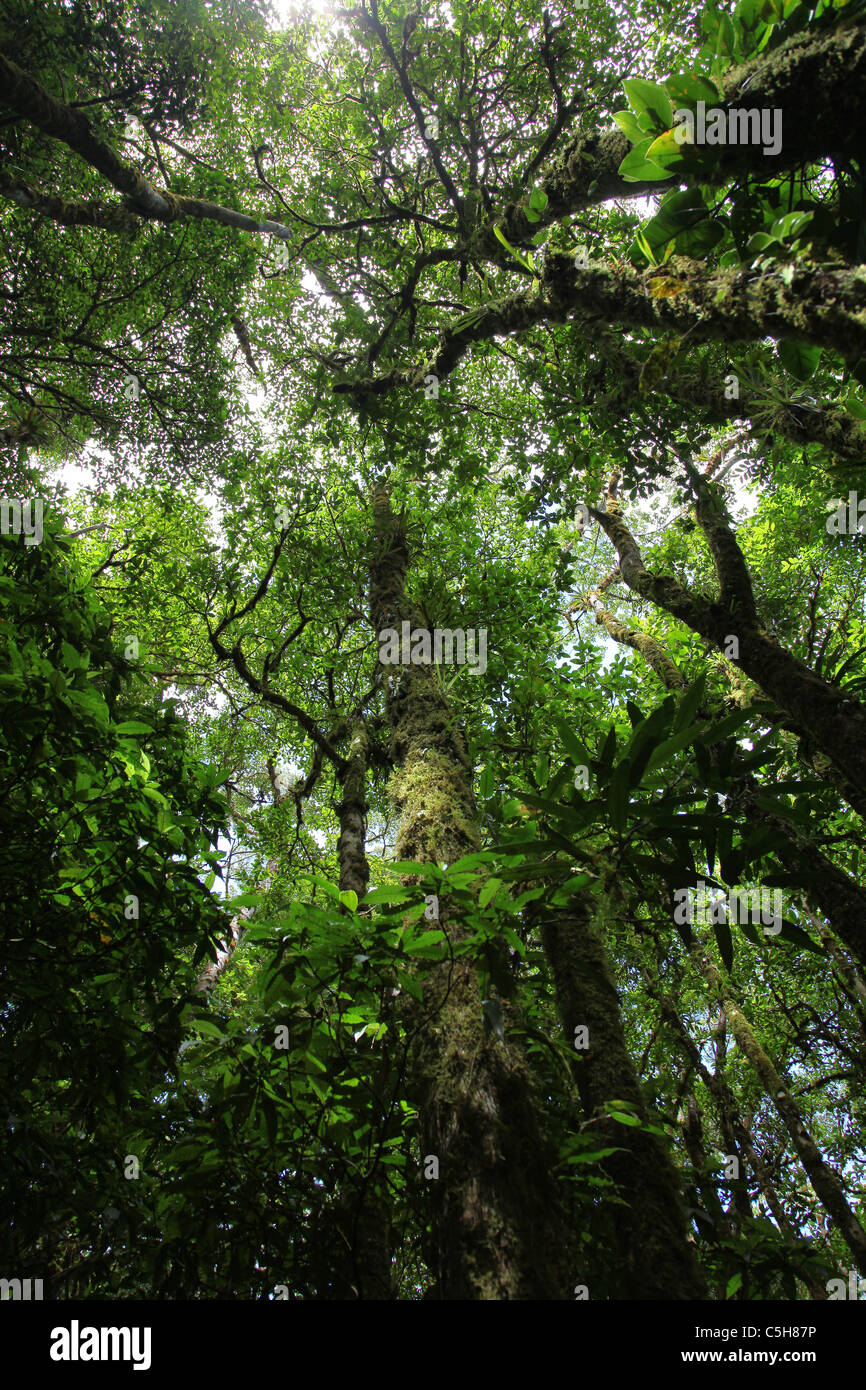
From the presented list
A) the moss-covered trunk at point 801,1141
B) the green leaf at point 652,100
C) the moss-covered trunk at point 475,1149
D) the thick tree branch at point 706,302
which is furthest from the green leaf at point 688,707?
the moss-covered trunk at point 801,1141

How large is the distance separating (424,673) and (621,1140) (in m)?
3.28

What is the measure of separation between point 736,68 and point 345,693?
913cm

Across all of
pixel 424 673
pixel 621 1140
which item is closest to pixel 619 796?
pixel 621 1140

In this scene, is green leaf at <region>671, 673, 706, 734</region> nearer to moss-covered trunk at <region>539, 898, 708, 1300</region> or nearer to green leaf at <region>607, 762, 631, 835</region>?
green leaf at <region>607, 762, 631, 835</region>

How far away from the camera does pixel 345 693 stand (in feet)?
35.6

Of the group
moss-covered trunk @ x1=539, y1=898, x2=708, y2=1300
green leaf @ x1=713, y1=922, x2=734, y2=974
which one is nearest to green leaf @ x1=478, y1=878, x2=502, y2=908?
moss-covered trunk @ x1=539, y1=898, x2=708, y2=1300

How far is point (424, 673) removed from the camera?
5.03 metres

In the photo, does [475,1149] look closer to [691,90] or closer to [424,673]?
[424,673]

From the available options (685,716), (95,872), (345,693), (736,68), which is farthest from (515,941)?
(345,693)

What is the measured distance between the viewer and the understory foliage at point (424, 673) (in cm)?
225

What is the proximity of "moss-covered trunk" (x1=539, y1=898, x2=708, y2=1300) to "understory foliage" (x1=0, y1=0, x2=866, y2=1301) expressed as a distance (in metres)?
0.02

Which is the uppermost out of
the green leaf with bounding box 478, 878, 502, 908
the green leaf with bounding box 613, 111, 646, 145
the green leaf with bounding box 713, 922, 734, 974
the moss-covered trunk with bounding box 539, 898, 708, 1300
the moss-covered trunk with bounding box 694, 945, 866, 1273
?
the green leaf with bounding box 613, 111, 646, 145

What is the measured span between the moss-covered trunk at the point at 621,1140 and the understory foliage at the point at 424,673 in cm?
2

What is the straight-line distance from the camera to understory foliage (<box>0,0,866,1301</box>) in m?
2.25
